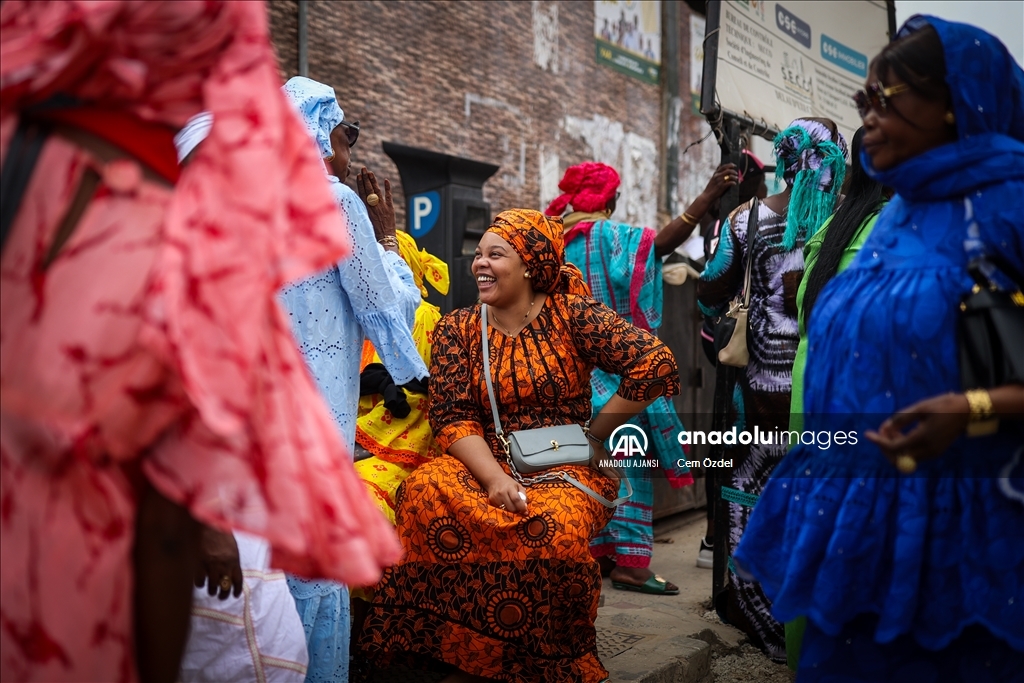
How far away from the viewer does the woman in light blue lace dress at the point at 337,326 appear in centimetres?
300

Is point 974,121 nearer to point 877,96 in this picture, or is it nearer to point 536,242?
point 877,96

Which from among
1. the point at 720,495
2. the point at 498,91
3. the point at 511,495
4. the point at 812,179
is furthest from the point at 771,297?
the point at 498,91

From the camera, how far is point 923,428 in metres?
1.95

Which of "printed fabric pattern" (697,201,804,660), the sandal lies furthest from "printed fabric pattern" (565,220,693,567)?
"printed fabric pattern" (697,201,804,660)

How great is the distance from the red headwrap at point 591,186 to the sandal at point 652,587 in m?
2.14

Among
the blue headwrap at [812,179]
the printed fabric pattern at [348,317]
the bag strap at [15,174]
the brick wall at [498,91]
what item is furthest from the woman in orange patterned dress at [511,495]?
the brick wall at [498,91]

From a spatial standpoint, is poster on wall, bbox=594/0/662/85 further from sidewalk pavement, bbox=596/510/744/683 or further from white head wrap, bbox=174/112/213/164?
white head wrap, bbox=174/112/213/164

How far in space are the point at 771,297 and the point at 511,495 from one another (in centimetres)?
171

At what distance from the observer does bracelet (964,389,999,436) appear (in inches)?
77.2

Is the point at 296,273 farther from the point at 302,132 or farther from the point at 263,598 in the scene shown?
the point at 263,598

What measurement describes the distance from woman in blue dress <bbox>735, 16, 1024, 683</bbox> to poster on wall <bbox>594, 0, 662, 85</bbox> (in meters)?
16.0

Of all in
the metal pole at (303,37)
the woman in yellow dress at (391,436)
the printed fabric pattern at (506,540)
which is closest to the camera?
the printed fabric pattern at (506,540)

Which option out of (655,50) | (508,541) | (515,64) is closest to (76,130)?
(508,541)

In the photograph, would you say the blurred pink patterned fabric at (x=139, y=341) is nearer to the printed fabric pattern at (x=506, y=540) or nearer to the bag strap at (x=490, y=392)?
the printed fabric pattern at (x=506, y=540)
